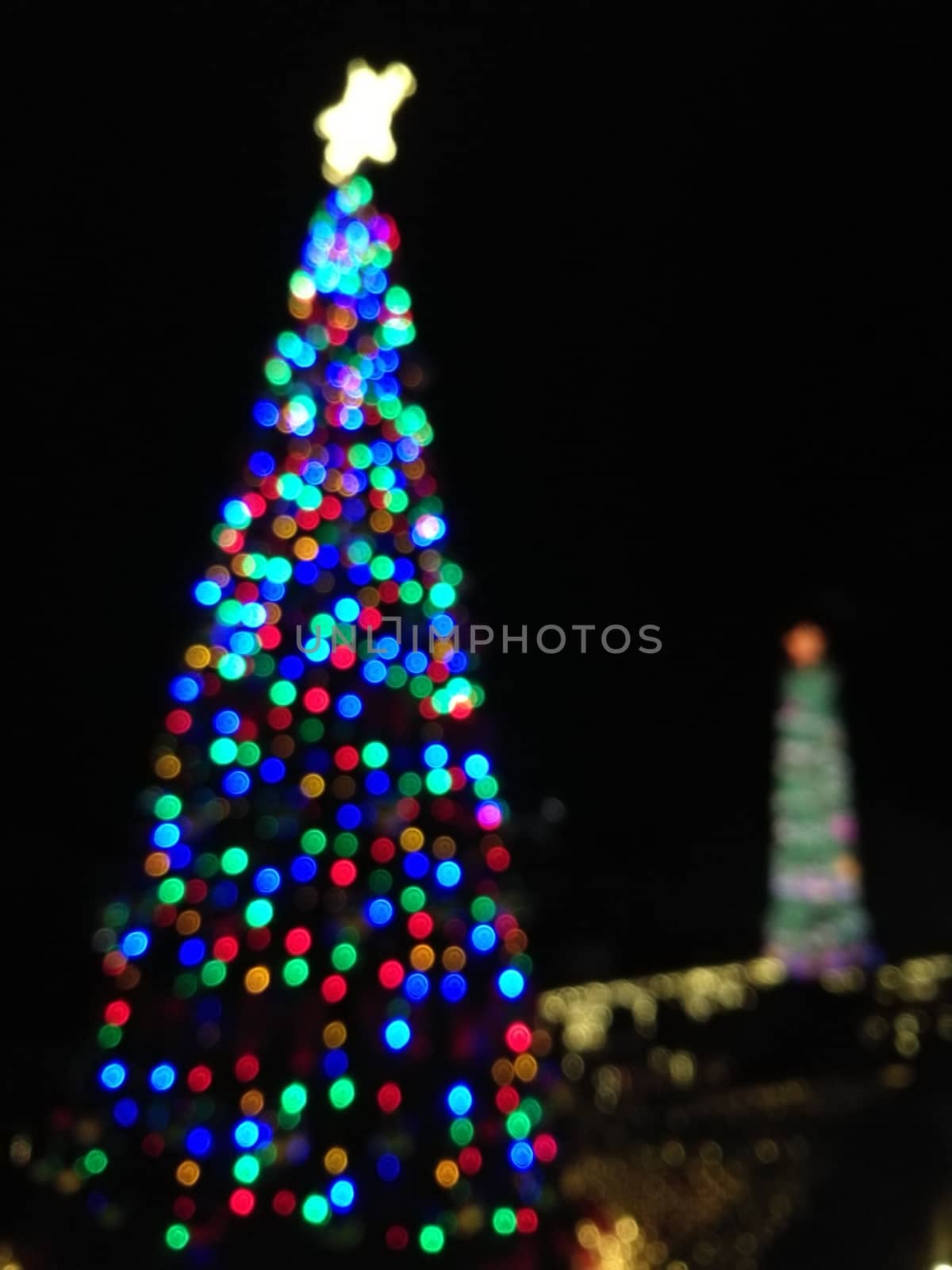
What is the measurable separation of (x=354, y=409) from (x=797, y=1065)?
7.07 metres

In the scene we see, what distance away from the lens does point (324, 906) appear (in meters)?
5.95

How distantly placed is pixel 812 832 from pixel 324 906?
9403 millimetres

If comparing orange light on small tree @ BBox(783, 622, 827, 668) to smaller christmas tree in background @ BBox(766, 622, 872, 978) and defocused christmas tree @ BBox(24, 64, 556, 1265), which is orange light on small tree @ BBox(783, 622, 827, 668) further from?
defocused christmas tree @ BBox(24, 64, 556, 1265)

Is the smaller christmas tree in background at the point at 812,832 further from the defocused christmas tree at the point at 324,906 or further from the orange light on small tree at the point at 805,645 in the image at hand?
the defocused christmas tree at the point at 324,906

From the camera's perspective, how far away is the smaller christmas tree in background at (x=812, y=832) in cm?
1400

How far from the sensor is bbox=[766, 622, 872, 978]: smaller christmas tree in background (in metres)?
14.0

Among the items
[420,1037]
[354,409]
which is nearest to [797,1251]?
[420,1037]

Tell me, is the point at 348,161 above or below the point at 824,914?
above

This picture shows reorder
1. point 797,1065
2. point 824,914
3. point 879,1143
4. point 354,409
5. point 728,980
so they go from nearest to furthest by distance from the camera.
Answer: point 354,409 → point 879,1143 → point 797,1065 → point 728,980 → point 824,914

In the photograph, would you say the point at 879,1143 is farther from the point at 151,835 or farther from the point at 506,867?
the point at 151,835

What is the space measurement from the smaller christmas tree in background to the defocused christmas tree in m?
8.48

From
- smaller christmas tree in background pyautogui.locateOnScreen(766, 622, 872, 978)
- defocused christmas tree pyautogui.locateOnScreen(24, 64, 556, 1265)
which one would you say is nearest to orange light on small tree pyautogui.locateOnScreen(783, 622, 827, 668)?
smaller christmas tree in background pyautogui.locateOnScreen(766, 622, 872, 978)

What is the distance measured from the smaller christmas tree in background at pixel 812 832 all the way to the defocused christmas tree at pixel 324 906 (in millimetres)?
8477

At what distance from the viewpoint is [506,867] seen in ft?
20.3
